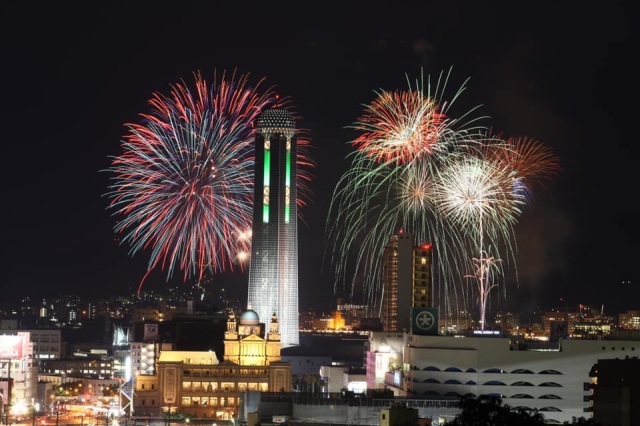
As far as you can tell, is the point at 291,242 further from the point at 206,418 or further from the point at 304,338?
the point at 206,418

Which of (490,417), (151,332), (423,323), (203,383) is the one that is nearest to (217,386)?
(203,383)

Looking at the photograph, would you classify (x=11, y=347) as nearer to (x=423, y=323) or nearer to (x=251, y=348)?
(x=251, y=348)

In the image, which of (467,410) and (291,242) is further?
(291,242)

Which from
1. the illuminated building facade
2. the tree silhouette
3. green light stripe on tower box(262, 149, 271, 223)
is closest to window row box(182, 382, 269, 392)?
the illuminated building facade

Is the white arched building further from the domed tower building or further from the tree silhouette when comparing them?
the tree silhouette

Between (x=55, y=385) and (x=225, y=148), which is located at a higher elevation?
(x=225, y=148)

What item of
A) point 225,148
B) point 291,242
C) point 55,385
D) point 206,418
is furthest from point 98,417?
point 291,242

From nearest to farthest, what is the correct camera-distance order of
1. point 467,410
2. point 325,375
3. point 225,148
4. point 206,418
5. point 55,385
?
1. point 467,410
2. point 225,148
3. point 206,418
4. point 325,375
5. point 55,385
